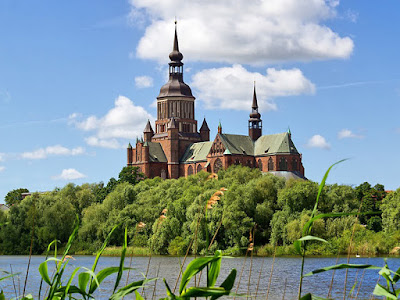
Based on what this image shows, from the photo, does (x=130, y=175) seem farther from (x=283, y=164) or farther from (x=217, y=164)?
(x=283, y=164)

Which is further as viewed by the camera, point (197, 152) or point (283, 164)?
point (197, 152)

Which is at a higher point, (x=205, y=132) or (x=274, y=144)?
(x=205, y=132)

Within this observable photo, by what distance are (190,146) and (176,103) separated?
7894 mm

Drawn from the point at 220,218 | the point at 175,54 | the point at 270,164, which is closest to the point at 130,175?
the point at 270,164

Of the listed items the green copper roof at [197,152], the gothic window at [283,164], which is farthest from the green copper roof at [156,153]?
the gothic window at [283,164]

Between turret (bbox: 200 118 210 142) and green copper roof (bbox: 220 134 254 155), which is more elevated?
turret (bbox: 200 118 210 142)

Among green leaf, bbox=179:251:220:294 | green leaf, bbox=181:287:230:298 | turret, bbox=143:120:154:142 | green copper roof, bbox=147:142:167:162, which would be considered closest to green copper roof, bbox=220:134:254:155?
green copper roof, bbox=147:142:167:162

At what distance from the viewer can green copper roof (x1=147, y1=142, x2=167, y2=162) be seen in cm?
10488

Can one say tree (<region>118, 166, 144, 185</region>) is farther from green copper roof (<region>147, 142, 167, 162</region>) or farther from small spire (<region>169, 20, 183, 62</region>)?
small spire (<region>169, 20, 183, 62</region>)

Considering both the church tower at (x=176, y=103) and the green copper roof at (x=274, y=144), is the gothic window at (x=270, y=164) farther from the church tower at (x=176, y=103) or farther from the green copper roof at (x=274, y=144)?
the church tower at (x=176, y=103)

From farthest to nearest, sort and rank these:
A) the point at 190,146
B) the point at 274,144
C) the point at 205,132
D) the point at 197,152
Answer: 1. the point at 205,132
2. the point at 190,146
3. the point at 197,152
4. the point at 274,144

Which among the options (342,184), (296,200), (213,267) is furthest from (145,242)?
(213,267)

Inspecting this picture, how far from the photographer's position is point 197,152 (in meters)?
105

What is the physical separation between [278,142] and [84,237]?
47.2m
